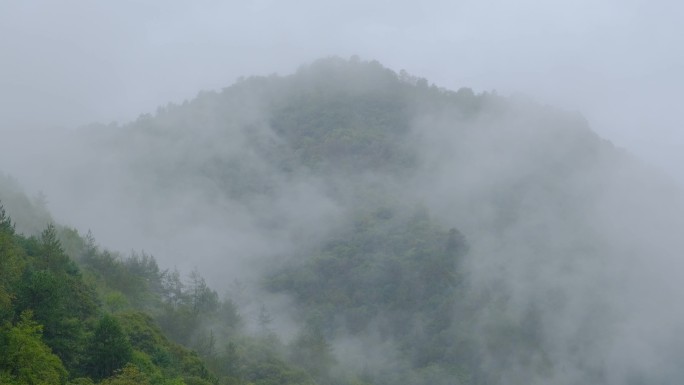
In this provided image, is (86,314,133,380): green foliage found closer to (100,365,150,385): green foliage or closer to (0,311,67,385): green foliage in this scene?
(100,365,150,385): green foliage

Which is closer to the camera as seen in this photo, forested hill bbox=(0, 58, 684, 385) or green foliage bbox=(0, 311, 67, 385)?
green foliage bbox=(0, 311, 67, 385)

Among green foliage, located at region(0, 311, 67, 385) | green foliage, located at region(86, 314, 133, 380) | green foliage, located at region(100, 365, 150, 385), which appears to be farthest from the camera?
green foliage, located at region(86, 314, 133, 380)

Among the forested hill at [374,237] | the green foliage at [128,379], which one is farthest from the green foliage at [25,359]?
the forested hill at [374,237]

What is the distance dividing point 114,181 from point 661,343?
6409 cm

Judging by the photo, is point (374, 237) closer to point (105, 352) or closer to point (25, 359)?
point (105, 352)

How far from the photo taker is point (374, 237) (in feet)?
380

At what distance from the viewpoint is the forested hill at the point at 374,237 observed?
80.8 metres

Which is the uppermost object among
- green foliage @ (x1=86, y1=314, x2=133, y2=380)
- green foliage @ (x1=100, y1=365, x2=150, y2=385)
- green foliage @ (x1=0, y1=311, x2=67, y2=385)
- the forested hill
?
the forested hill

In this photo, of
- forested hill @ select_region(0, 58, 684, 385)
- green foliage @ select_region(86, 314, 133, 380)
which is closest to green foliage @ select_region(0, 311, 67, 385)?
green foliage @ select_region(86, 314, 133, 380)

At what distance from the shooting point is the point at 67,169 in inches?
4675

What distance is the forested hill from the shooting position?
8075 cm

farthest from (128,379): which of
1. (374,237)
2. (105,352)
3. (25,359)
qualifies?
(374,237)

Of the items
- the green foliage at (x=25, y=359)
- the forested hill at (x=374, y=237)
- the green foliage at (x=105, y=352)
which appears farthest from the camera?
the forested hill at (x=374, y=237)

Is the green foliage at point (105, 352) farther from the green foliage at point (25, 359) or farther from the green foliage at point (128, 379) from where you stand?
the green foliage at point (25, 359)
